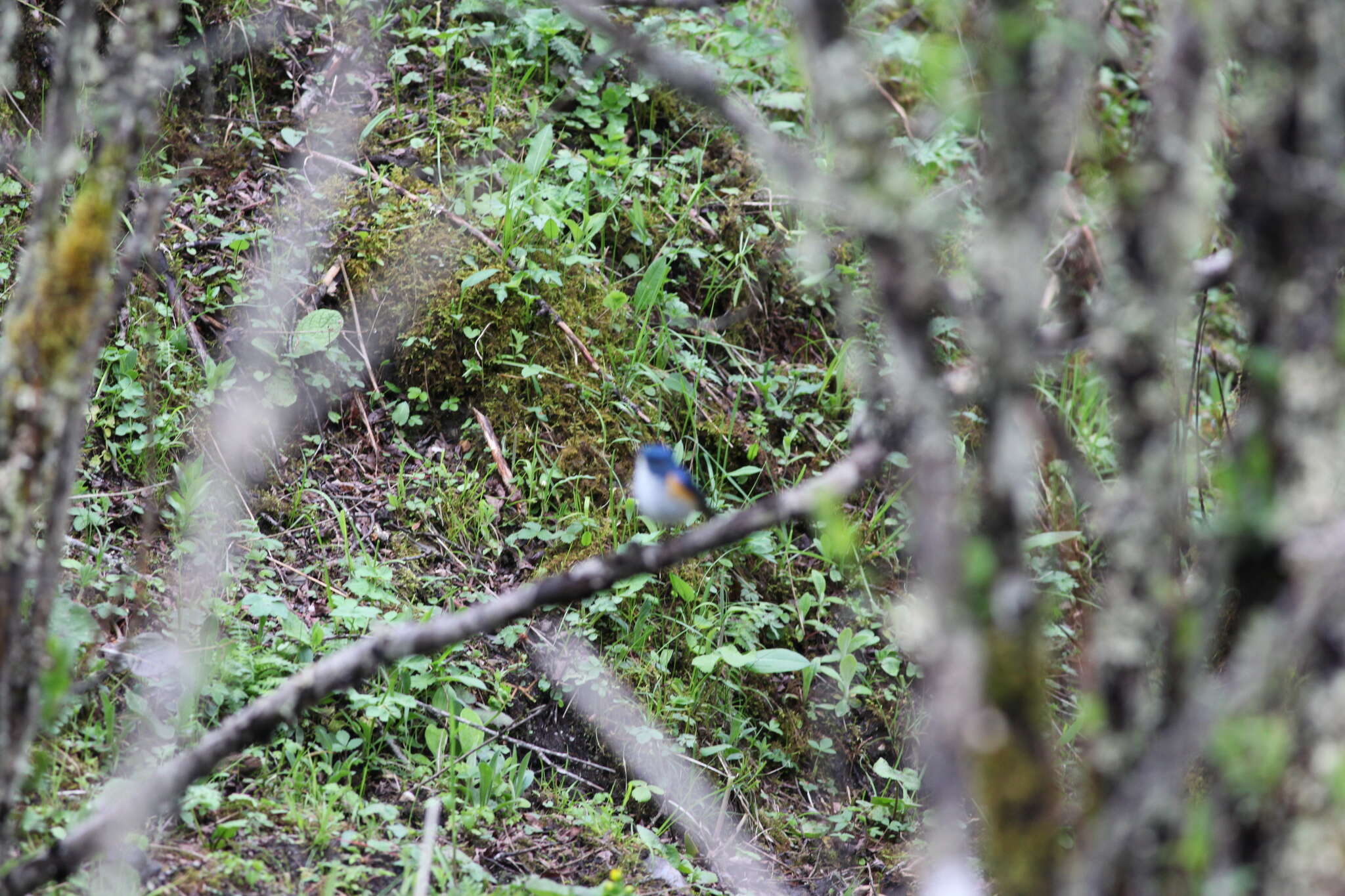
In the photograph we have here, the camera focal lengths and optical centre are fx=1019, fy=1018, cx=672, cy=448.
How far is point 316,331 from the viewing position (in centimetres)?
408

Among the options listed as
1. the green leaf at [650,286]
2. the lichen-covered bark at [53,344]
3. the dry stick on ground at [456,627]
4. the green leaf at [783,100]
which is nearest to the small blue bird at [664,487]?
the green leaf at [650,286]

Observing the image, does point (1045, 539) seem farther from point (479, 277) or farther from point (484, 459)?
point (479, 277)

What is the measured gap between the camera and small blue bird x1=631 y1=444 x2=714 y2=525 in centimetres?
341

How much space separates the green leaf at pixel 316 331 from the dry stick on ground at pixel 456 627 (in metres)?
2.30

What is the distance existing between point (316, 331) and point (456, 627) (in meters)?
2.55

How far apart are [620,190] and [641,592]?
194cm

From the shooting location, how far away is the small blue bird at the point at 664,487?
11.2 feet

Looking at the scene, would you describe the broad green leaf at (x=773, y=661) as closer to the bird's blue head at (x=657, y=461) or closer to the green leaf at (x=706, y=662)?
the green leaf at (x=706, y=662)

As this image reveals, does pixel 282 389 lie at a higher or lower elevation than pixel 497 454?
higher

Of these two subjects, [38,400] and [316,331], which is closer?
[38,400]

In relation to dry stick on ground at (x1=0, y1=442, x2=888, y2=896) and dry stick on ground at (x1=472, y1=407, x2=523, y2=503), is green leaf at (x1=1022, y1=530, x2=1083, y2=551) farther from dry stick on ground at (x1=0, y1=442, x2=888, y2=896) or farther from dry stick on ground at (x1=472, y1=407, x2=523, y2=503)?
dry stick on ground at (x1=0, y1=442, x2=888, y2=896)

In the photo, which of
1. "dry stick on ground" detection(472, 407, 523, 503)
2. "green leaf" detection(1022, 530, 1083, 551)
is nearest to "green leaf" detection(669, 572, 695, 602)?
"dry stick on ground" detection(472, 407, 523, 503)

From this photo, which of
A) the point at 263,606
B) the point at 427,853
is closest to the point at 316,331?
the point at 263,606

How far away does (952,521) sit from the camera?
4.34 feet
